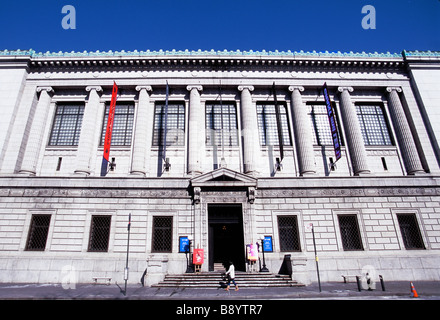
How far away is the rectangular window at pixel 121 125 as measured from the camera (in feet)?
79.5

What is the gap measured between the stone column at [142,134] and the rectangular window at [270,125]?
37.1 feet

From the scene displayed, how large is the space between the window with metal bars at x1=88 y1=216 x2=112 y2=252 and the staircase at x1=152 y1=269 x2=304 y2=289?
6364 millimetres

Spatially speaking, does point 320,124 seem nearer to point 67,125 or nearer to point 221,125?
point 221,125

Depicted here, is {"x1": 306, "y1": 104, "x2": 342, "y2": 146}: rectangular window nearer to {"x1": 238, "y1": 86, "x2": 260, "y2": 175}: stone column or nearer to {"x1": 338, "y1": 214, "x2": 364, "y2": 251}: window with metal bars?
{"x1": 238, "y1": 86, "x2": 260, "y2": 175}: stone column

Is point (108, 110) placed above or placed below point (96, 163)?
above

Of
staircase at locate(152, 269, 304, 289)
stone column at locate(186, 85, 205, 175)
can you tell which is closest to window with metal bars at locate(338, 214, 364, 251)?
staircase at locate(152, 269, 304, 289)

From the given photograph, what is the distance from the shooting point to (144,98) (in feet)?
81.0

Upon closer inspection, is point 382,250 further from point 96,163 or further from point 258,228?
point 96,163

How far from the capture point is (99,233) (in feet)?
65.0

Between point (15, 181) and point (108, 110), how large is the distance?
10285 millimetres

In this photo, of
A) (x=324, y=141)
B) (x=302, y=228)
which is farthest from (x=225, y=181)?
(x=324, y=141)

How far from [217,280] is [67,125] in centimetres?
2125

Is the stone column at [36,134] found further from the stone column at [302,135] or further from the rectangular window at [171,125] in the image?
the stone column at [302,135]

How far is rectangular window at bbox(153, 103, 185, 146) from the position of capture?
2411cm
